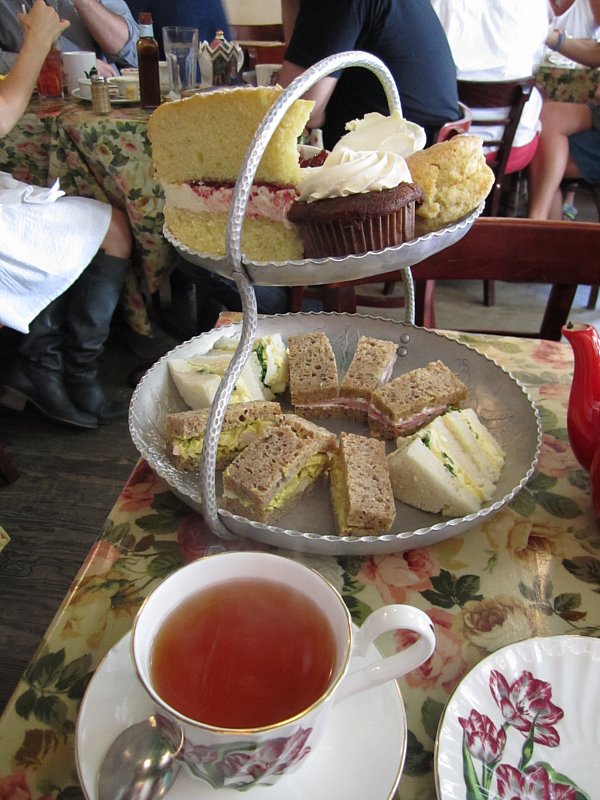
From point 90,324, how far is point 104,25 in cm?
158

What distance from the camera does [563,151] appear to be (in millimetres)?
3156

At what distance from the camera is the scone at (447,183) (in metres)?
0.68

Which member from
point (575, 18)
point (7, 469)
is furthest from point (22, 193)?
point (575, 18)

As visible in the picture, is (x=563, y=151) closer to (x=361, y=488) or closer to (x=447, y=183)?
(x=447, y=183)

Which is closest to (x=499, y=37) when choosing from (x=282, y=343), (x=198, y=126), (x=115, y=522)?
(x=282, y=343)

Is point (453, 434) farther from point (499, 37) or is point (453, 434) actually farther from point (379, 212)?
point (499, 37)

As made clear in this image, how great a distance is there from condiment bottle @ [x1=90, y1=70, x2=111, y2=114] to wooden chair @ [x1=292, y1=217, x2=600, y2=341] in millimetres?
1357

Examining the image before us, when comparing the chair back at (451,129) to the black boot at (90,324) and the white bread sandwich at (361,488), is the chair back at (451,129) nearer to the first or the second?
the black boot at (90,324)

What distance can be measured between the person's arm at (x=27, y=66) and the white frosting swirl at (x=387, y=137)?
1479 millimetres

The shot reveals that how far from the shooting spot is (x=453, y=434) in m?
0.80

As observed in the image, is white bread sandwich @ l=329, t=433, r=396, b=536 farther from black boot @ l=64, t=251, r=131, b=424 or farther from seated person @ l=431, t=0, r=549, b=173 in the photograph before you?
seated person @ l=431, t=0, r=549, b=173

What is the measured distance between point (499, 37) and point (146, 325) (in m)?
2.00

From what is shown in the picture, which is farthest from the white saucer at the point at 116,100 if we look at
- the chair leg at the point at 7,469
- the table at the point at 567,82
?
the table at the point at 567,82

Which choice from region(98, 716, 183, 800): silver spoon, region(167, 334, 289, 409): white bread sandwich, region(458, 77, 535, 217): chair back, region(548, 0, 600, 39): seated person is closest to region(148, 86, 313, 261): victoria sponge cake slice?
region(167, 334, 289, 409): white bread sandwich
